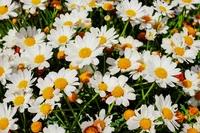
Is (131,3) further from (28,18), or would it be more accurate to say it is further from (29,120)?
(29,120)

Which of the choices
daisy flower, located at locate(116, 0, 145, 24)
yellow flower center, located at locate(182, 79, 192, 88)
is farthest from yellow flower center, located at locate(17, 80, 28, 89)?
yellow flower center, located at locate(182, 79, 192, 88)

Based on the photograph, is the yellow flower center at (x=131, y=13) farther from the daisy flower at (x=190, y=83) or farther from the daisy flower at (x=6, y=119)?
the daisy flower at (x=6, y=119)

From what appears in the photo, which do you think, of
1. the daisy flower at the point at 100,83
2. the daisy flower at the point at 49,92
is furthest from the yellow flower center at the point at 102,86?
the daisy flower at the point at 49,92

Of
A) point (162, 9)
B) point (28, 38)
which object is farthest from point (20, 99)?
point (162, 9)

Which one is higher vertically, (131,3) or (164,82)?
(131,3)

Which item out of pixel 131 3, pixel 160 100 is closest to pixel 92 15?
pixel 131 3

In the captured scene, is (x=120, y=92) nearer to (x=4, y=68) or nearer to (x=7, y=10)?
(x=4, y=68)
